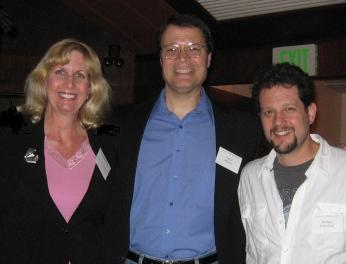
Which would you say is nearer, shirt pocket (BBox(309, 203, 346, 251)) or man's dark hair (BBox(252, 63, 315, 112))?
shirt pocket (BBox(309, 203, 346, 251))

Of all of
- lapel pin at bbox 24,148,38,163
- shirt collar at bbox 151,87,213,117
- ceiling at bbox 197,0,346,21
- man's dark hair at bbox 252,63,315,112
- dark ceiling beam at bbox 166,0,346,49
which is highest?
ceiling at bbox 197,0,346,21

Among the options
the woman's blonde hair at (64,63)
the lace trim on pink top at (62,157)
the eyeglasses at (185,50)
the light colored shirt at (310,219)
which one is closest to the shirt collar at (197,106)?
the eyeglasses at (185,50)

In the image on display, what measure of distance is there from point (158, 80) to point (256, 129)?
4.67 metres

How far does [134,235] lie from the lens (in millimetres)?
2322

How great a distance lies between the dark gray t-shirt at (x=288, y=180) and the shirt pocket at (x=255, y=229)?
0.40 ft

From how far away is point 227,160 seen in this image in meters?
2.36

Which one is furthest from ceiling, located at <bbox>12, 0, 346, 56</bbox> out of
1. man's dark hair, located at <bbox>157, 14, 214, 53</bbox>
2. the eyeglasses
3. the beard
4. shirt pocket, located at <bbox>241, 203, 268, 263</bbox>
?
shirt pocket, located at <bbox>241, 203, 268, 263</bbox>

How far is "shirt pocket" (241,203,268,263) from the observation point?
2090mm

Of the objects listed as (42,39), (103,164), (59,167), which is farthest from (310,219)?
(42,39)

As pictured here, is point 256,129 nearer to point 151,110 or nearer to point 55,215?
point 151,110

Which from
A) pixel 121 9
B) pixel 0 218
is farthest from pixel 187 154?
pixel 121 9

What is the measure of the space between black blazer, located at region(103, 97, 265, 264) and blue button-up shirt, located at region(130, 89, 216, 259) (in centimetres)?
4

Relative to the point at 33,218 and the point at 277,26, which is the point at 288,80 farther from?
the point at 277,26

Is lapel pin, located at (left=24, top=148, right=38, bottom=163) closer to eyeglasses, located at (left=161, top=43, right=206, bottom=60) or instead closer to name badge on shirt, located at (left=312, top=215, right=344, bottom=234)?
eyeglasses, located at (left=161, top=43, right=206, bottom=60)
